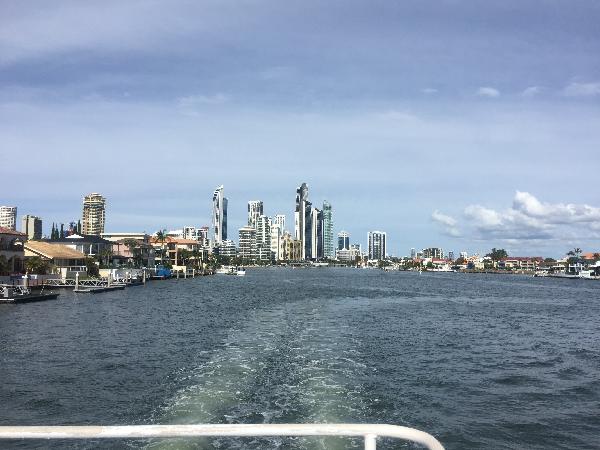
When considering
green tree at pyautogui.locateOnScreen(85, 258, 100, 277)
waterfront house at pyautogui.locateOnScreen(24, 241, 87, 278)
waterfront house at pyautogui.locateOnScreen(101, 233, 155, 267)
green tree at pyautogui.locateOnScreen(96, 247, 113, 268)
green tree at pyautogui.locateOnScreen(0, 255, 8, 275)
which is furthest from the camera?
waterfront house at pyautogui.locateOnScreen(101, 233, 155, 267)

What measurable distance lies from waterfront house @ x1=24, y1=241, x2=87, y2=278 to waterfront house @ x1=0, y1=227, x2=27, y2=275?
9.07 metres

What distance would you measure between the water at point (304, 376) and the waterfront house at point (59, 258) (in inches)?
1682

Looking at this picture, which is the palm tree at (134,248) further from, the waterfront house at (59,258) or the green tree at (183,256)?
the waterfront house at (59,258)

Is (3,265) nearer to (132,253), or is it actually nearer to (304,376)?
(304,376)

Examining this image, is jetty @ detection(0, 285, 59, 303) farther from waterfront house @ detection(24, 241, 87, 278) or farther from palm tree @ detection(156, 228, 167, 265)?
palm tree @ detection(156, 228, 167, 265)

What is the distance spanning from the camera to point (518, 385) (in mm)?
25094

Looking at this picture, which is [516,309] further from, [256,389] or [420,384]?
[256,389]

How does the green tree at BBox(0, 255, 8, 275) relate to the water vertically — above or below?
above

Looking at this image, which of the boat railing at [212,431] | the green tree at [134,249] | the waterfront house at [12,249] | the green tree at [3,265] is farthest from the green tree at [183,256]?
the boat railing at [212,431]

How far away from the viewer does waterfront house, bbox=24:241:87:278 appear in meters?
91.4

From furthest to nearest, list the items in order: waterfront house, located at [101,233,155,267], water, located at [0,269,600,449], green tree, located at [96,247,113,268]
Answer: waterfront house, located at [101,233,155,267] → green tree, located at [96,247,113,268] → water, located at [0,269,600,449]

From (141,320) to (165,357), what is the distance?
20.6 metres

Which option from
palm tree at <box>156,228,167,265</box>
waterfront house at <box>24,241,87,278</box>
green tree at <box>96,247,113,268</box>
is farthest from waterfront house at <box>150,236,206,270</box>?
waterfront house at <box>24,241,87,278</box>

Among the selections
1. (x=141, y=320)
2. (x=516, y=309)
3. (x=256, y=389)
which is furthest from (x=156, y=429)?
(x=516, y=309)
